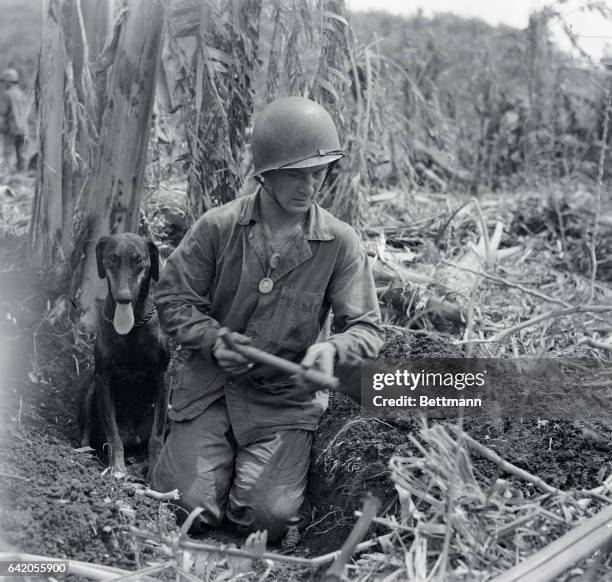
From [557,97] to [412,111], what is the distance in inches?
112

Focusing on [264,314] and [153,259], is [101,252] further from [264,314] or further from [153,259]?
[264,314]

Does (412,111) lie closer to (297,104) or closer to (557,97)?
(557,97)

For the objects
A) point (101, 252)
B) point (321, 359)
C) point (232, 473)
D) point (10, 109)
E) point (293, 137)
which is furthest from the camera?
Result: point (10, 109)

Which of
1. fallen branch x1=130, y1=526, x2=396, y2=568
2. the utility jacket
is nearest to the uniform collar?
the utility jacket

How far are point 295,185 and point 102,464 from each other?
2112 mm

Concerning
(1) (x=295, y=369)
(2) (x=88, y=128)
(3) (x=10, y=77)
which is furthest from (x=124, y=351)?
(3) (x=10, y=77)

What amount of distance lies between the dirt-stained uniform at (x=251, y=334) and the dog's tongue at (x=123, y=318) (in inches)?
13.3

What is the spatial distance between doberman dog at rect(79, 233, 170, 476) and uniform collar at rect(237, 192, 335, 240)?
2.26ft

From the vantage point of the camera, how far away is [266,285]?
448 centimetres

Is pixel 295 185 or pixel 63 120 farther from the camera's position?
pixel 63 120

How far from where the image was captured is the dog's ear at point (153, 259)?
195 inches

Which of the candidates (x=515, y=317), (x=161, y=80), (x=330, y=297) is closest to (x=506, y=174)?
(x=515, y=317)

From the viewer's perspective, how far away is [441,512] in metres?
3.14

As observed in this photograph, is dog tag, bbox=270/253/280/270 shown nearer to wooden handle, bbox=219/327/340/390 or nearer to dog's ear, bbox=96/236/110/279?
wooden handle, bbox=219/327/340/390
